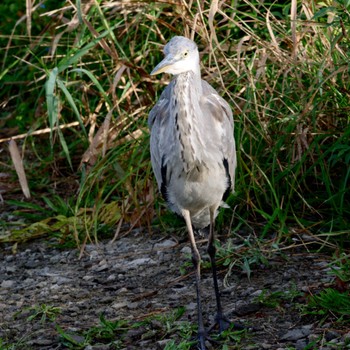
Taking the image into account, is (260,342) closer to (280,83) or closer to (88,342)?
(88,342)

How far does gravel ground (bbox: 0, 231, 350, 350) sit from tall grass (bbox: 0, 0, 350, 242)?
0.25 metres

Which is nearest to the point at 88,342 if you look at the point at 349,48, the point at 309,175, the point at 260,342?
the point at 260,342

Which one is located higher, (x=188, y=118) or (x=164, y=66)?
(x=164, y=66)

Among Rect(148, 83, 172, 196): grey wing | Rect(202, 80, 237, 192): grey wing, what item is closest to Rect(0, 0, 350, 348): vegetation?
Rect(202, 80, 237, 192): grey wing

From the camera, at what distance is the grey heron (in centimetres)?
376

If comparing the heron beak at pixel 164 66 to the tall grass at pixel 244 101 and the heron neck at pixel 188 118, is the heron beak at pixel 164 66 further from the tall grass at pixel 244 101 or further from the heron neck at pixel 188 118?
the tall grass at pixel 244 101

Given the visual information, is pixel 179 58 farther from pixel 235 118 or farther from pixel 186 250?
pixel 186 250

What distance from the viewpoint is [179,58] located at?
374 cm

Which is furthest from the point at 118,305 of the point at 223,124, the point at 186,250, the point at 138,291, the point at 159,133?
the point at 223,124

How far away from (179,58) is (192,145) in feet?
1.30

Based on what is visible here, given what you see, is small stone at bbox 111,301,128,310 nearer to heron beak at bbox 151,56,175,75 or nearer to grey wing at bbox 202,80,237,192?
grey wing at bbox 202,80,237,192

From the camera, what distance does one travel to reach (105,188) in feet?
17.9

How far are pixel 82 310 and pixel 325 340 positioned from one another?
52.3 inches

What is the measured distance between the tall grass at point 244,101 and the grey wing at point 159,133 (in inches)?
23.9
